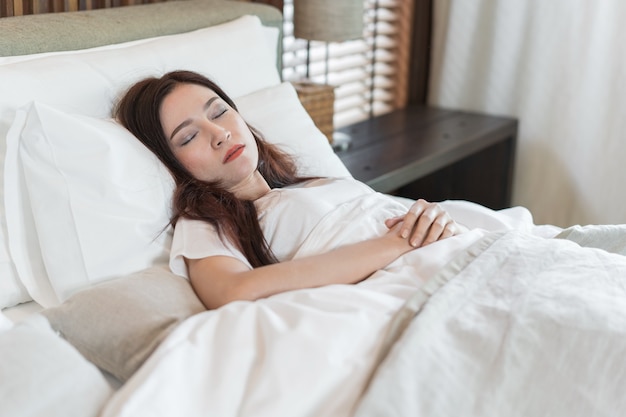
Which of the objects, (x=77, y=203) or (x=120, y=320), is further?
(x=77, y=203)

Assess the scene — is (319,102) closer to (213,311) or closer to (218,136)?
(218,136)

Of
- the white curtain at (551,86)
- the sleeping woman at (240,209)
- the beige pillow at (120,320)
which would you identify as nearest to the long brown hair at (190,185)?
the sleeping woman at (240,209)

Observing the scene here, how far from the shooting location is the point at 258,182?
1.68 metres

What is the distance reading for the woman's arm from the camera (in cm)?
131

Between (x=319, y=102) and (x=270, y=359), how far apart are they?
1.51 metres

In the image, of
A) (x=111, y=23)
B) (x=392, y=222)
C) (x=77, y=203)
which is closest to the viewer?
(x=77, y=203)

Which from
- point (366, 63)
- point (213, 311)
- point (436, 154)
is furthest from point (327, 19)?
point (213, 311)

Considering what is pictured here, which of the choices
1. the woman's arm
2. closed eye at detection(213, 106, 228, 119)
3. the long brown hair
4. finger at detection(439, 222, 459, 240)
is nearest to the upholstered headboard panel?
the long brown hair

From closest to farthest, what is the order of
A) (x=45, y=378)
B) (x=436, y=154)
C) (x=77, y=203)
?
(x=45, y=378) < (x=77, y=203) < (x=436, y=154)

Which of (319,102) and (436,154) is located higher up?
(319,102)

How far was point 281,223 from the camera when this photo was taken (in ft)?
5.06

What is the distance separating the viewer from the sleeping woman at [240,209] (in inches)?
54.2

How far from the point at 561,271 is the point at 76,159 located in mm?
836

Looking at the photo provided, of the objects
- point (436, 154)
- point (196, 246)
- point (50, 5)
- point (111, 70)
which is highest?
point (50, 5)
